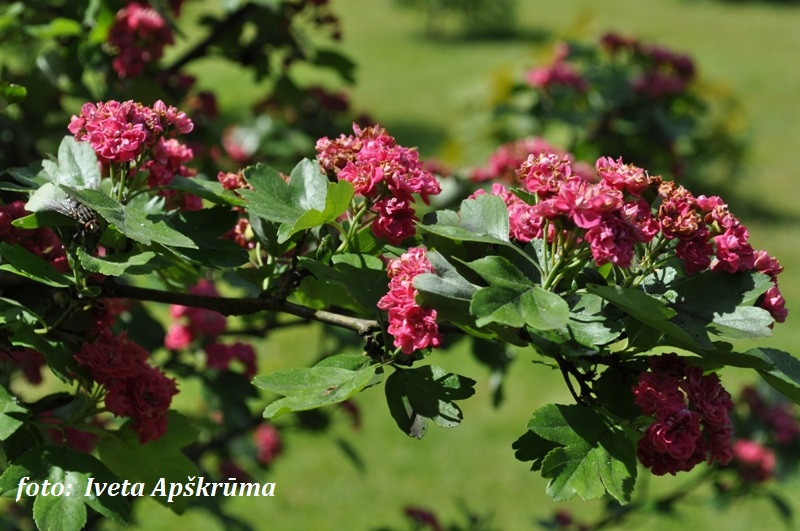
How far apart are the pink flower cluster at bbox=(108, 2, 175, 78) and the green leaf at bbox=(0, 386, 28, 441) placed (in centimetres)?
122

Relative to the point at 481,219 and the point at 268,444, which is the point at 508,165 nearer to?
the point at 268,444

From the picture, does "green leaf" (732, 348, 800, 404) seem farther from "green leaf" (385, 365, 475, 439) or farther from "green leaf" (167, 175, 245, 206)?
"green leaf" (167, 175, 245, 206)

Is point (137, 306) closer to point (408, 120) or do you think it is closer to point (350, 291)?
point (350, 291)

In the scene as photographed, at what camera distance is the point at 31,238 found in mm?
1518

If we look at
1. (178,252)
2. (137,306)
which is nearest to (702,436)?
(178,252)

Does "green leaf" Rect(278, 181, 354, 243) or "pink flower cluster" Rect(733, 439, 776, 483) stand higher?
"green leaf" Rect(278, 181, 354, 243)

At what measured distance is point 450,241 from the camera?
129 centimetres

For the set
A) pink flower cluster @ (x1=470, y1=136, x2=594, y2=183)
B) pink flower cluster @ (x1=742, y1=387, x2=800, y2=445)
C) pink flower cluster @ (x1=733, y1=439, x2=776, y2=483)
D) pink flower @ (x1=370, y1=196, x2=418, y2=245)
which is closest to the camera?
pink flower @ (x1=370, y1=196, x2=418, y2=245)

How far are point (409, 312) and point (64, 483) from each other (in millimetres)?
529

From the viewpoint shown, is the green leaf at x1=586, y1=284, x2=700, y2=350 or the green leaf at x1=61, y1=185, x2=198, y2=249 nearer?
the green leaf at x1=586, y1=284, x2=700, y2=350

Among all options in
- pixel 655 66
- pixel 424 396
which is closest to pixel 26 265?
pixel 424 396

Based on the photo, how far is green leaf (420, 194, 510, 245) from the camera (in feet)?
4.07

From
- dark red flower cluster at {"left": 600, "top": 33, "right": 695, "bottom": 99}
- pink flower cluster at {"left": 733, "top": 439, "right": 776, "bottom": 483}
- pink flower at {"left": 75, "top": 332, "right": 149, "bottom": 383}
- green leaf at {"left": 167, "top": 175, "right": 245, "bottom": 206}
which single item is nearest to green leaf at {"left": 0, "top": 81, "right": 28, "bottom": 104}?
green leaf at {"left": 167, "top": 175, "right": 245, "bottom": 206}

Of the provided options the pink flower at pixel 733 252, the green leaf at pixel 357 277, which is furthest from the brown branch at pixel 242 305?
the pink flower at pixel 733 252
